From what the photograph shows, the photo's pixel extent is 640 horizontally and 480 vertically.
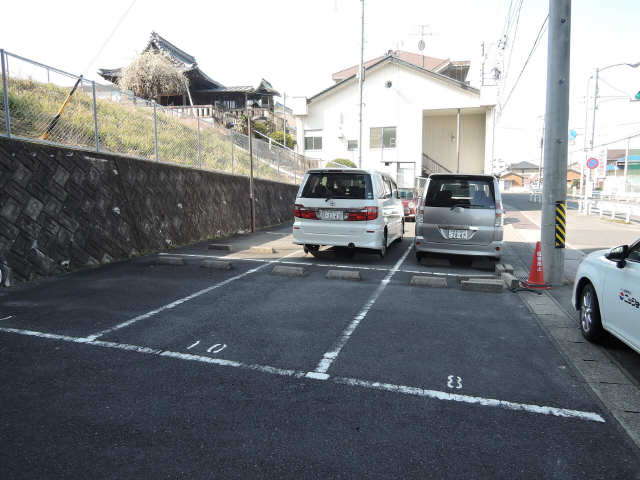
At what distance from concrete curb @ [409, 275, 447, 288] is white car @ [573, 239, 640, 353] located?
7.44ft

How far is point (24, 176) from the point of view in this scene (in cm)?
702

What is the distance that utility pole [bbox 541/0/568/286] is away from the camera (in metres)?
7.10

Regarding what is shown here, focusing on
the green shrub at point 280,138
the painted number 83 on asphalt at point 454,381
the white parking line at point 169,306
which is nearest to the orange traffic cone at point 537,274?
the painted number 83 on asphalt at point 454,381

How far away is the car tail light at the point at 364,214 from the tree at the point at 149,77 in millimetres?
22697

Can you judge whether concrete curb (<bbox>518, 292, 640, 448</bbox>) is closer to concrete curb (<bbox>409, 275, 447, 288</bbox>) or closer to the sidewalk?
the sidewalk

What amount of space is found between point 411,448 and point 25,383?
3.03m

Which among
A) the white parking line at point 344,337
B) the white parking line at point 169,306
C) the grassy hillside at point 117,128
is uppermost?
the grassy hillside at point 117,128

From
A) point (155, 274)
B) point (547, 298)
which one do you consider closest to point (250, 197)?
point (155, 274)

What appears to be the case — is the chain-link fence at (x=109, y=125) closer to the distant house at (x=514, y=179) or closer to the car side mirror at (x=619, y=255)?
the car side mirror at (x=619, y=255)

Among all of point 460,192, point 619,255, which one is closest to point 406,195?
point 460,192

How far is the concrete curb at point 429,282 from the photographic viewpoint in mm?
7098

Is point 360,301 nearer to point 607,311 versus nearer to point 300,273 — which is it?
point 300,273

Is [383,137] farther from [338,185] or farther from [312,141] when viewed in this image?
[338,185]

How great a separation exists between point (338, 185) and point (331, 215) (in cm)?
64
